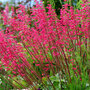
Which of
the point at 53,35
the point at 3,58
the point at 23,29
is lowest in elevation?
the point at 3,58

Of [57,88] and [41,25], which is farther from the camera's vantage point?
[57,88]

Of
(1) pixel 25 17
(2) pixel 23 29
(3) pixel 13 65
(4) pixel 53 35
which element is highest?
(1) pixel 25 17

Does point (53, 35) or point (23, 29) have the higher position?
point (23, 29)

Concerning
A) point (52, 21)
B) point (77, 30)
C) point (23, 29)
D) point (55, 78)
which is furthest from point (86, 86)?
point (23, 29)

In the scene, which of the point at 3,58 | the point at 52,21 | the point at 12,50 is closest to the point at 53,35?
the point at 52,21

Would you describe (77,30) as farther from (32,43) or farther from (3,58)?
(3,58)

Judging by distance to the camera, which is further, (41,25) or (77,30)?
(77,30)

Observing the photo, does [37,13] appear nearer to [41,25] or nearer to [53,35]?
[41,25]

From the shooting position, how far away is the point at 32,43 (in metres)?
3.36

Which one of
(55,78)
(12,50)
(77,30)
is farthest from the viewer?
(55,78)

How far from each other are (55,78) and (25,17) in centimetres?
158

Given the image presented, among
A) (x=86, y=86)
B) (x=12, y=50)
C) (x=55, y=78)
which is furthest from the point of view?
(x=55, y=78)

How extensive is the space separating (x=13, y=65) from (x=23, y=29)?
2.42 feet

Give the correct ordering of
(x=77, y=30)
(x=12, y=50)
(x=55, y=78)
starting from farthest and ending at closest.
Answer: (x=55, y=78) → (x=77, y=30) → (x=12, y=50)
